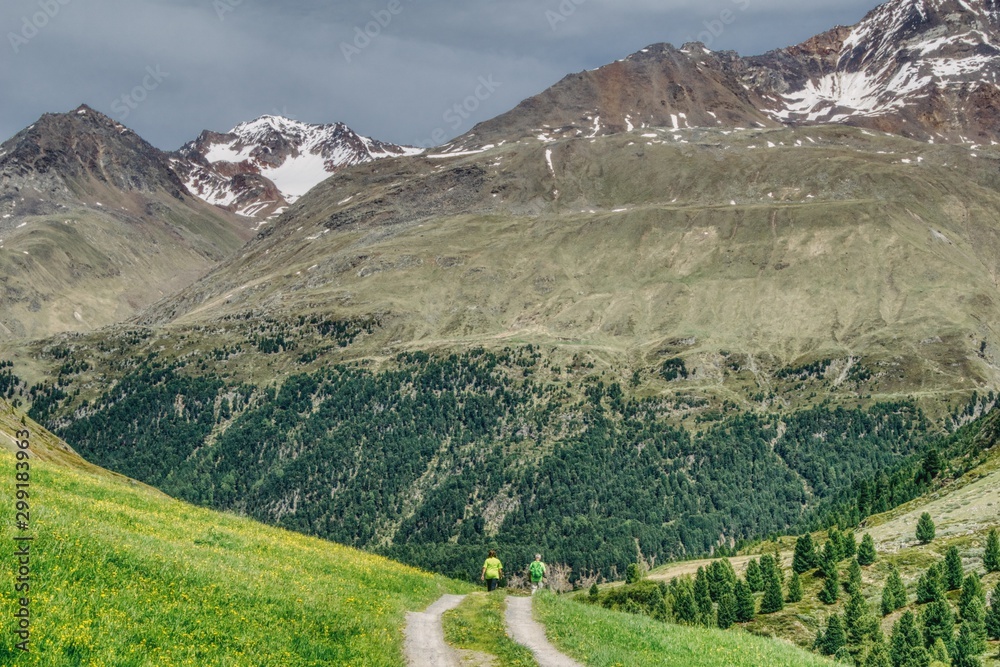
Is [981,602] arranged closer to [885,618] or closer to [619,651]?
[885,618]

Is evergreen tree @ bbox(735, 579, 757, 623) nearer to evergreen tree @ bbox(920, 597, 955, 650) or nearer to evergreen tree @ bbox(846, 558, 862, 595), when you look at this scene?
evergreen tree @ bbox(846, 558, 862, 595)

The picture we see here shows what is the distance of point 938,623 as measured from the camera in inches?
2330

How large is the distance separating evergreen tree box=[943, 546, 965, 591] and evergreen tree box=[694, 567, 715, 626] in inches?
768

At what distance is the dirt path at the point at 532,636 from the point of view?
29.1m

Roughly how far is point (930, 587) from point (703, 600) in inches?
957

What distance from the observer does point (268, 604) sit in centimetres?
2688

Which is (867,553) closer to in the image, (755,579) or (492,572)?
(755,579)

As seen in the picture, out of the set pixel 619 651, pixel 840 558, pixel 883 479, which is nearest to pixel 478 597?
pixel 619 651

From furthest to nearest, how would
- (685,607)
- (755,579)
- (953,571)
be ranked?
1. (755,579)
2. (685,607)
3. (953,571)

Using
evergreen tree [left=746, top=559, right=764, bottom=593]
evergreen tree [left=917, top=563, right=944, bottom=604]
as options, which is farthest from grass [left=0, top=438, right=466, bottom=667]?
evergreen tree [left=746, top=559, right=764, bottom=593]

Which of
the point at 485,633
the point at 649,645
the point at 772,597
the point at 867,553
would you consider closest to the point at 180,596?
the point at 485,633

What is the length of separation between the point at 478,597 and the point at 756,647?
52.6 feet

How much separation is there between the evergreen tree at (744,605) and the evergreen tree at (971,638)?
67.2 ft

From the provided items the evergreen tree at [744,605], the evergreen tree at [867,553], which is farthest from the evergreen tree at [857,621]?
the evergreen tree at [867,553]
